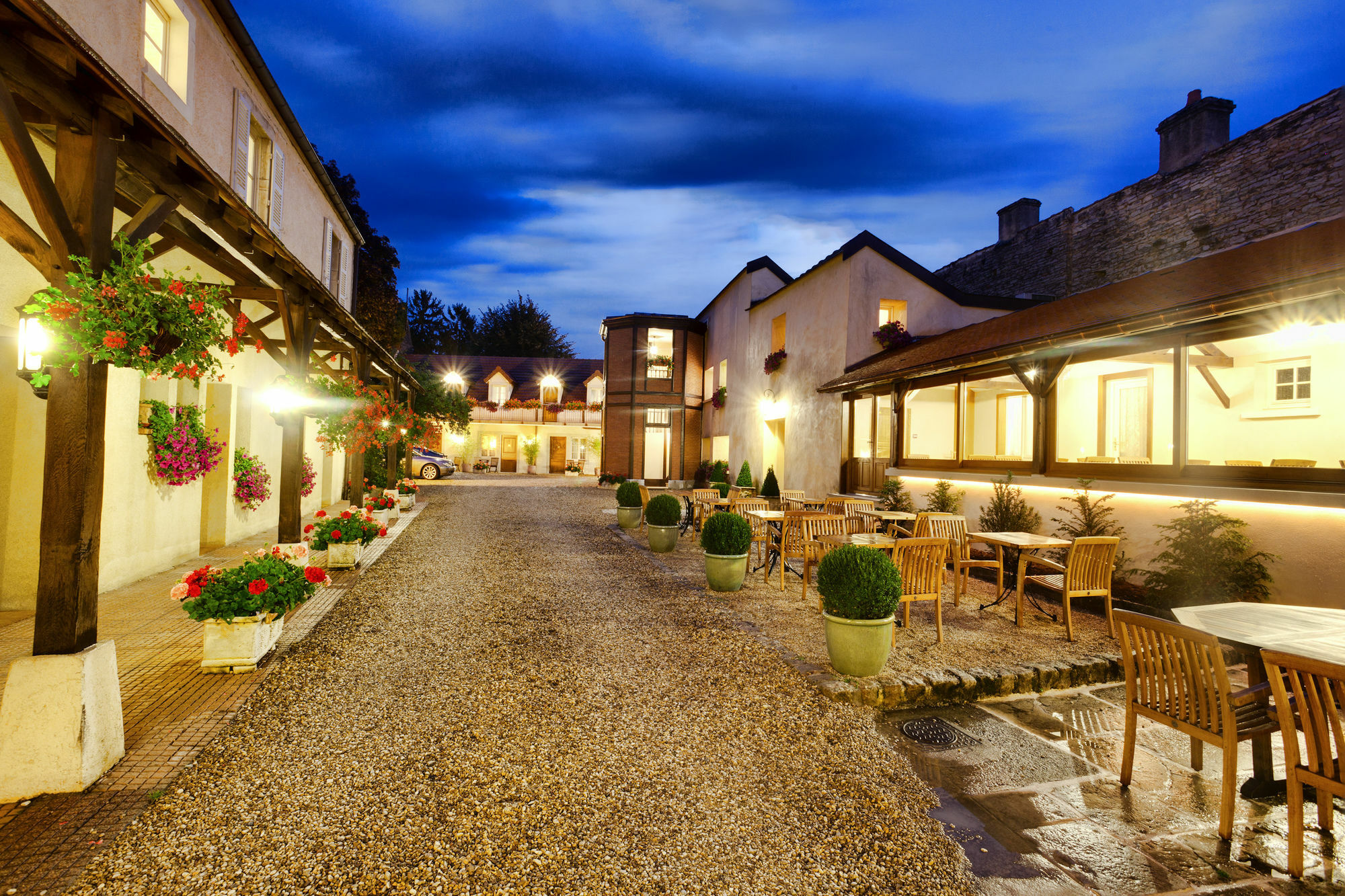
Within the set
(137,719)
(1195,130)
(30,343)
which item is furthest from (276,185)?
(1195,130)

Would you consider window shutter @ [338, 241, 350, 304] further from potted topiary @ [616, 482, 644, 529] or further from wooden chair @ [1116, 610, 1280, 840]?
wooden chair @ [1116, 610, 1280, 840]

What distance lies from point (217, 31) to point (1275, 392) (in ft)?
48.8

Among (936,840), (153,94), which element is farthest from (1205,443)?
(153,94)

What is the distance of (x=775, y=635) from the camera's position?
17.9 ft

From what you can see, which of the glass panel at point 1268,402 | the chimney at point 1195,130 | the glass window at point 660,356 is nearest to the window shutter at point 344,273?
the glass window at point 660,356

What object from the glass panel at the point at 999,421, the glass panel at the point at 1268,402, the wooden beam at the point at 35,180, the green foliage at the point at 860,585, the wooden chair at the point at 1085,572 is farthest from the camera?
the glass panel at the point at 999,421

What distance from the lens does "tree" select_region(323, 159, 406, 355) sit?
1944cm

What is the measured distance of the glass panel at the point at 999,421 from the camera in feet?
39.6

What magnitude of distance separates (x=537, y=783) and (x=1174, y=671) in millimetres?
3208

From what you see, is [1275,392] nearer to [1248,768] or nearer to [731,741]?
[1248,768]

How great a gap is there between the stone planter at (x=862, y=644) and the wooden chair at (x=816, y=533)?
2.36 meters

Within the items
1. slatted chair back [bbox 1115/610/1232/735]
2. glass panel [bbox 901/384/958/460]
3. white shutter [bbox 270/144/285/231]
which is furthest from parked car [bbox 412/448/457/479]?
slatted chair back [bbox 1115/610/1232/735]

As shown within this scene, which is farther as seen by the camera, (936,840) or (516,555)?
(516,555)

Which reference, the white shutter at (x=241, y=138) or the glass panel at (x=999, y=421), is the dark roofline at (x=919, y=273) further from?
the white shutter at (x=241, y=138)
